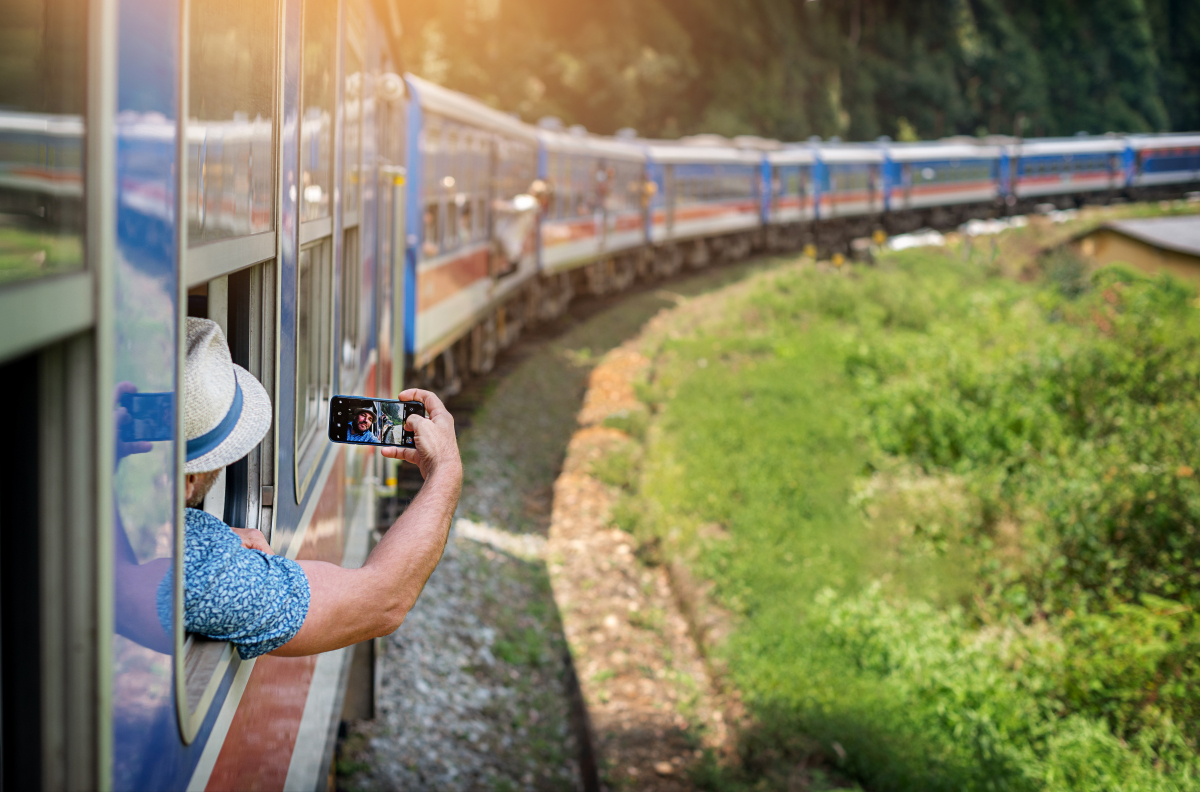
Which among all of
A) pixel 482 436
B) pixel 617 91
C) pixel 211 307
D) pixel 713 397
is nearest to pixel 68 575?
pixel 211 307

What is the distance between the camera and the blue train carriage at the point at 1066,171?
35.1 meters

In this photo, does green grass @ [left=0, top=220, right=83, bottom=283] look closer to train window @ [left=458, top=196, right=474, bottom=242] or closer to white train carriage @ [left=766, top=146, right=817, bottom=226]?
train window @ [left=458, top=196, right=474, bottom=242]

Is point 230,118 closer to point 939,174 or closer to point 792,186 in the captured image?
point 792,186

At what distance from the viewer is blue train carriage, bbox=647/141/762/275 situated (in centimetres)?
2173

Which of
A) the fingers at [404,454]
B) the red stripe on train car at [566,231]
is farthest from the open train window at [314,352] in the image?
the red stripe on train car at [566,231]

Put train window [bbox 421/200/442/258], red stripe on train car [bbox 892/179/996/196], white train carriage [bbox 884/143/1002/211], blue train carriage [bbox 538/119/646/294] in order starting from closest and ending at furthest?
train window [bbox 421/200/442/258]
blue train carriage [bbox 538/119/646/294]
white train carriage [bbox 884/143/1002/211]
red stripe on train car [bbox 892/179/996/196]

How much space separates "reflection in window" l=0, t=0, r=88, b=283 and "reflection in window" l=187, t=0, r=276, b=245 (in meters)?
0.33

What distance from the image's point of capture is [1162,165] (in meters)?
41.2

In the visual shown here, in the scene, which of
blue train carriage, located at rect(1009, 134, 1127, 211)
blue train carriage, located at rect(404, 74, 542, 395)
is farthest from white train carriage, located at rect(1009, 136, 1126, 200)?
blue train carriage, located at rect(404, 74, 542, 395)

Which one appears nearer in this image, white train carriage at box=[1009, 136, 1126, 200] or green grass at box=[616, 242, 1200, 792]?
green grass at box=[616, 242, 1200, 792]

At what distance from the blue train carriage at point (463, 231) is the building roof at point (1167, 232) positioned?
10757 millimetres

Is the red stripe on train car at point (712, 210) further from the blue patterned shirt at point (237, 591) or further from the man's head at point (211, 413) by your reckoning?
the blue patterned shirt at point (237, 591)

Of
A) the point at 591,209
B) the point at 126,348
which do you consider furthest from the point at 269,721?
the point at 591,209

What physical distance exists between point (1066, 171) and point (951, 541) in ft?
108
